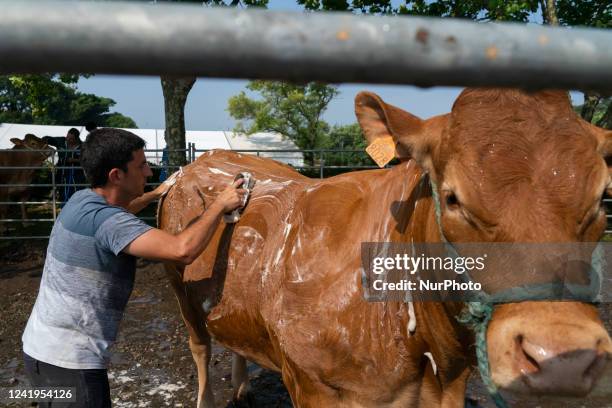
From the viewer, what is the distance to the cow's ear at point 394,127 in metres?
2.06

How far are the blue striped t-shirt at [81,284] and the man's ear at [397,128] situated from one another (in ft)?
3.97

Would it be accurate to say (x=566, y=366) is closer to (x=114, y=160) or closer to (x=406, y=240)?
(x=406, y=240)

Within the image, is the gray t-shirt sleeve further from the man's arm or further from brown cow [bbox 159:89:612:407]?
brown cow [bbox 159:89:612:407]

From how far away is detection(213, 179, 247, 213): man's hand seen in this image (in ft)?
9.61

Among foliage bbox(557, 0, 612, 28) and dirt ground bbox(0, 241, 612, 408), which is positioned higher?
foliage bbox(557, 0, 612, 28)

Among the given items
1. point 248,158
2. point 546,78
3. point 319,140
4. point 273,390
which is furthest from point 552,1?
point 319,140

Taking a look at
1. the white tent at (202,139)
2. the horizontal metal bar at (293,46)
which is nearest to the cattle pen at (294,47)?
the horizontal metal bar at (293,46)

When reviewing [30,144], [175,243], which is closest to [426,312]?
[175,243]

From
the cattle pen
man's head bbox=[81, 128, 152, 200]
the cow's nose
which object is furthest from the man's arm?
the cattle pen

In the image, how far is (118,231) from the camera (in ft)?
8.06

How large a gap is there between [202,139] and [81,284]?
1302 inches

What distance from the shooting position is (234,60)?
1.79 ft

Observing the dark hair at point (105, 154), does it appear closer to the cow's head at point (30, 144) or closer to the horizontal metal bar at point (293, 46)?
the horizontal metal bar at point (293, 46)

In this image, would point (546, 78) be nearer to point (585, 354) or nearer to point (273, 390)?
point (585, 354)
